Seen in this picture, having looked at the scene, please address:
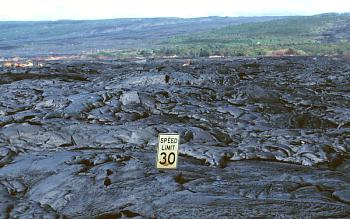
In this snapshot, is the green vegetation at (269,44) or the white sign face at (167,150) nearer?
the white sign face at (167,150)

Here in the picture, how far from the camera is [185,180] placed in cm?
952

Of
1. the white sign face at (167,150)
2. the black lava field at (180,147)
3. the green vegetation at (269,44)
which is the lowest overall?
the green vegetation at (269,44)

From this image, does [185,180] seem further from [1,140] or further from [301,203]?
[1,140]

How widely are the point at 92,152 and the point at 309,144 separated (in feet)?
18.1

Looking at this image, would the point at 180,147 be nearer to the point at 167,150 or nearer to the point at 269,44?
the point at 167,150

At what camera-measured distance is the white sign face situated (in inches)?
337

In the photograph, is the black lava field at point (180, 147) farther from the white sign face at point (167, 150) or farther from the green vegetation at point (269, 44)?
the green vegetation at point (269, 44)

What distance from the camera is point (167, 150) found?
8.69 m

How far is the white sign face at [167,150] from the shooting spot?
28.1 ft

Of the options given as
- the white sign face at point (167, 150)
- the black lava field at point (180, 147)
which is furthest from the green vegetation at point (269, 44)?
the white sign face at point (167, 150)

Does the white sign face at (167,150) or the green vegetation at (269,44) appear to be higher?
the white sign face at (167,150)

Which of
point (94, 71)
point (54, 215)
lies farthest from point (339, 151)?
point (94, 71)

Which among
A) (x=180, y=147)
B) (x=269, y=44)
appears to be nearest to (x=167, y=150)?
(x=180, y=147)

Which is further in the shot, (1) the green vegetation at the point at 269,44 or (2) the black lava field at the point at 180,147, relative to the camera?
(1) the green vegetation at the point at 269,44
